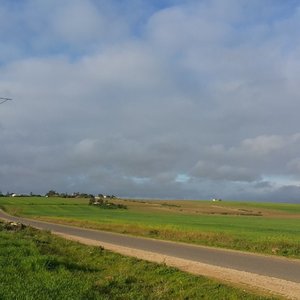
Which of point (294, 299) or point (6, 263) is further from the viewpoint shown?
point (6, 263)

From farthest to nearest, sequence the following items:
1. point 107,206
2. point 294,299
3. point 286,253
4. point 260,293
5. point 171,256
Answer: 1. point 107,206
2. point 286,253
3. point 171,256
4. point 260,293
5. point 294,299

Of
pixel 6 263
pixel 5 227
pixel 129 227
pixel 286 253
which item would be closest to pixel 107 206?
pixel 129 227

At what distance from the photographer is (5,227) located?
4431cm

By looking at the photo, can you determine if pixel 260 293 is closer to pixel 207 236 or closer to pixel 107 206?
pixel 207 236

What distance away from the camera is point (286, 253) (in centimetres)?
3234

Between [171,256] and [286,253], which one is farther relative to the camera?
[286,253]

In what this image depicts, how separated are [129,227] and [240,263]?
34.4 meters

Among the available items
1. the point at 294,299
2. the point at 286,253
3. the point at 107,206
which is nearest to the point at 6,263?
the point at 294,299

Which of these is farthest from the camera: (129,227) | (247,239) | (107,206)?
(107,206)

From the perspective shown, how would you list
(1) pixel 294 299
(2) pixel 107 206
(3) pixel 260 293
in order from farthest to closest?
(2) pixel 107 206
(3) pixel 260 293
(1) pixel 294 299

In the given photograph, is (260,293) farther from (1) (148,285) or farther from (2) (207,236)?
(2) (207,236)

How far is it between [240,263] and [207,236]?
1897 cm

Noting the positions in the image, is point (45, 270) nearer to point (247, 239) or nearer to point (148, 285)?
point (148, 285)

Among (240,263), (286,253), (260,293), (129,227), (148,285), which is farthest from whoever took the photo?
(129,227)
